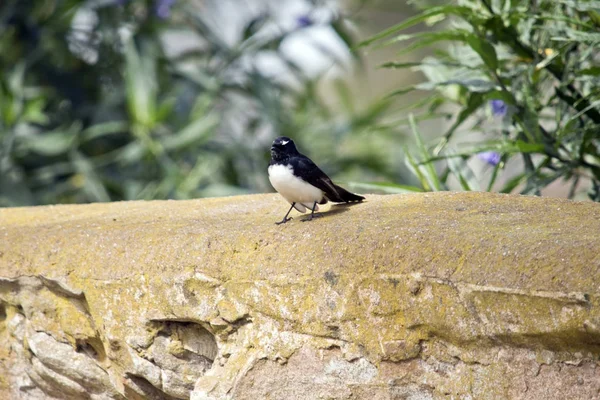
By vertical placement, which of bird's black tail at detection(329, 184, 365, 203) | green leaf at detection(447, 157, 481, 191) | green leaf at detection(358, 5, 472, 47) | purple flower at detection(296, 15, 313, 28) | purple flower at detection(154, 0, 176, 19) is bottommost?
green leaf at detection(447, 157, 481, 191)

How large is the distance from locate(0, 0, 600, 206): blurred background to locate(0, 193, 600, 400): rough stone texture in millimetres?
2993

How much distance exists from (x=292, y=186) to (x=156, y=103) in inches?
143

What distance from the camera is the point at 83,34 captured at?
660cm

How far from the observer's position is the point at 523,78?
3367 millimetres

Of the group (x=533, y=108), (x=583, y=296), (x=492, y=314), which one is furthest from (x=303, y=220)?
(x=533, y=108)

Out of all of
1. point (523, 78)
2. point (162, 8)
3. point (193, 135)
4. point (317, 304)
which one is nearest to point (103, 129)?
point (193, 135)

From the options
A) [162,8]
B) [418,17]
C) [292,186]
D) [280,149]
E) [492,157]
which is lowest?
[492,157]

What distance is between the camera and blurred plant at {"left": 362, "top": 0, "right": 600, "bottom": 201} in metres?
3.10

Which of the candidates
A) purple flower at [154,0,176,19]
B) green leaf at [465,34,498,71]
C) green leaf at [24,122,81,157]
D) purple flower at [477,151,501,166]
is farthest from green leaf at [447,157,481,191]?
purple flower at [154,0,176,19]

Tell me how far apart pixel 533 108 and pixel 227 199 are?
1.17m

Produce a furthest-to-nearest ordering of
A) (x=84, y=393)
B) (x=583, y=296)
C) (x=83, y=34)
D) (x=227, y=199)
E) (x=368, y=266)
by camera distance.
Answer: (x=83, y=34), (x=227, y=199), (x=84, y=393), (x=368, y=266), (x=583, y=296)

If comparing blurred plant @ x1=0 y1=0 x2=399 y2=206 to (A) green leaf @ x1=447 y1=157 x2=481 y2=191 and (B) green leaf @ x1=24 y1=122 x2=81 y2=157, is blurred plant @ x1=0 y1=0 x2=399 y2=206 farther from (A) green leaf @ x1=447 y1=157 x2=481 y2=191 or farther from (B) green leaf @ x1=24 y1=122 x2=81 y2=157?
(A) green leaf @ x1=447 y1=157 x2=481 y2=191

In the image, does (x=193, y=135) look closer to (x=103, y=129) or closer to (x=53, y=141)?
(x=103, y=129)

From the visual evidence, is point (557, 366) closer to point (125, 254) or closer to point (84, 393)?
point (125, 254)
